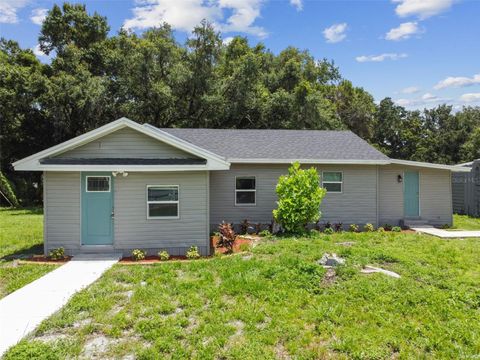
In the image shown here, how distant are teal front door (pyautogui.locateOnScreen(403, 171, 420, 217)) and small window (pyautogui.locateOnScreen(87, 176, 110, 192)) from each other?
12046 millimetres

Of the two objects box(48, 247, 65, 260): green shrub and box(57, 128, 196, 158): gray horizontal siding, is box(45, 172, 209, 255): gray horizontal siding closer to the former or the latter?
box(48, 247, 65, 260): green shrub

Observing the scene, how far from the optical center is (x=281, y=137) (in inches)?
643

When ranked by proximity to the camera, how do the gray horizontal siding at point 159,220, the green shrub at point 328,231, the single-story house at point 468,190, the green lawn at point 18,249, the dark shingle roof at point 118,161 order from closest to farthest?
the green lawn at point 18,249, the dark shingle roof at point 118,161, the gray horizontal siding at point 159,220, the green shrub at point 328,231, the single-story house at point 468,190

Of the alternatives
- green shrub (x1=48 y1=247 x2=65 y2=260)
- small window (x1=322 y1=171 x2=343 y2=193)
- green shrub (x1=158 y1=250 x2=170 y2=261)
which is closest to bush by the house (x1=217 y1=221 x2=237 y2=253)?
green shrub (x1=158 y1=250 x2=170 y2=261)

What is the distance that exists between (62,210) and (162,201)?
2.75 meters

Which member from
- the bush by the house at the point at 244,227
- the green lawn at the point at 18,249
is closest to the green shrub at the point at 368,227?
the bush by the house at the point at 244,227

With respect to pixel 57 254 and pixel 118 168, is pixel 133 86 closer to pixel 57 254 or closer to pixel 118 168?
pixel 118 168

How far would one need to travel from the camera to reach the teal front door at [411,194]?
15094mm

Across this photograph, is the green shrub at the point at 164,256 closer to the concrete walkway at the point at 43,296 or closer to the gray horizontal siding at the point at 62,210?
the concrete walkway at the point at 43,296

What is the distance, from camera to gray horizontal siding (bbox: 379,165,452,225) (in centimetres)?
1477

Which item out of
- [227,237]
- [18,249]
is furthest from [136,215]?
[18,249]

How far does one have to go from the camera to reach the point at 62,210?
383 inches

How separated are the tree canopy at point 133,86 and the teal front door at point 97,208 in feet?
45.0

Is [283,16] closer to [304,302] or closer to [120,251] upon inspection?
[120,251]
